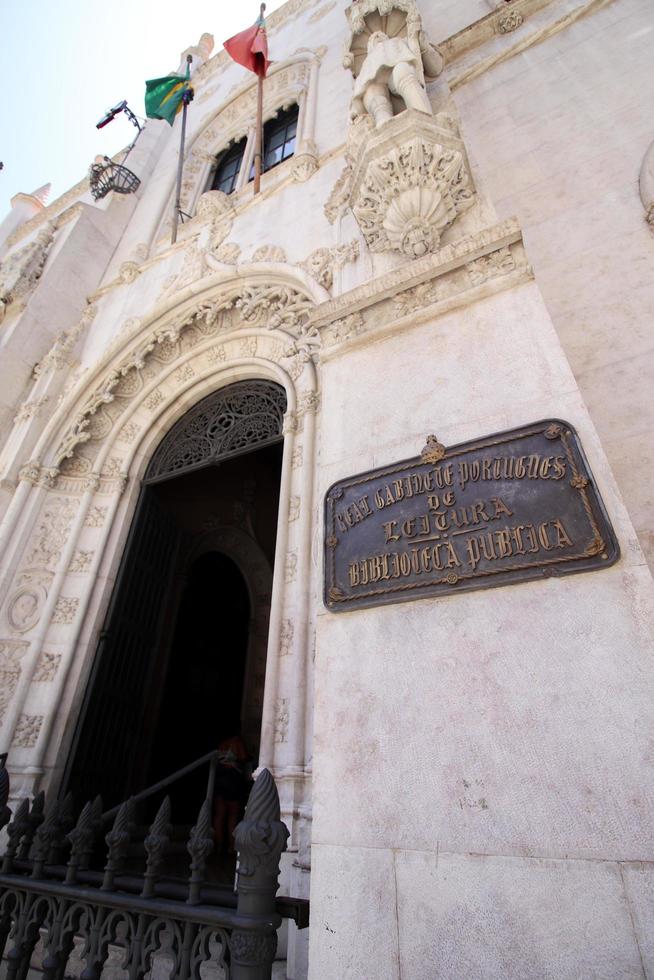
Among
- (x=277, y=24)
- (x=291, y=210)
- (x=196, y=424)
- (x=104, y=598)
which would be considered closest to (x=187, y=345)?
(x=196, y=424)

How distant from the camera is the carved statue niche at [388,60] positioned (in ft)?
14.3

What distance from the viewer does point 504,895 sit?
4.94 ft

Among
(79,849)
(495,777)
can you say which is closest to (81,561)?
(79,849)

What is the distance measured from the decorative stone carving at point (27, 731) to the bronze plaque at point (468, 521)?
4150mm

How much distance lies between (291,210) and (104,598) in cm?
546

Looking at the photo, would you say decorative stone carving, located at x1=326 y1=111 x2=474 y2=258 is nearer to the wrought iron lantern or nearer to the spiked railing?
the spiked railing

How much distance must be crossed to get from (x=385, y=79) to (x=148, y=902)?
20.8 ft

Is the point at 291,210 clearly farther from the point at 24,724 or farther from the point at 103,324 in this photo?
the point at 24,724

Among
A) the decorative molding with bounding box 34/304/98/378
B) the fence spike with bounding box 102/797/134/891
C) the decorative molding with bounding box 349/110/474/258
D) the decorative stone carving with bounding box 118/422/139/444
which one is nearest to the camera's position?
the fence spike with bounding box 102/797/134/891

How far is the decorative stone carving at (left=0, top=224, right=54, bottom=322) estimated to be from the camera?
8.68 metres

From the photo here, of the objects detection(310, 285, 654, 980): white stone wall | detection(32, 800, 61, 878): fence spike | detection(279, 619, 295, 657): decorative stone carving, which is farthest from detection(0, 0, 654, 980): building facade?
detection(32, 800, 61, 878): fence spike

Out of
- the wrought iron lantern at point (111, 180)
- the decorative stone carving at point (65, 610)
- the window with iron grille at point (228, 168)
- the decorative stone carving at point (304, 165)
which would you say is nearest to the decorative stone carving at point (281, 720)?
the decorative stone carving at point (65, 610)

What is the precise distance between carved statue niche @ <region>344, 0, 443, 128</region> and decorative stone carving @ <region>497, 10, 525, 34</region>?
163 cm

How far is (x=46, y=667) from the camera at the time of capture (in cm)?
516
